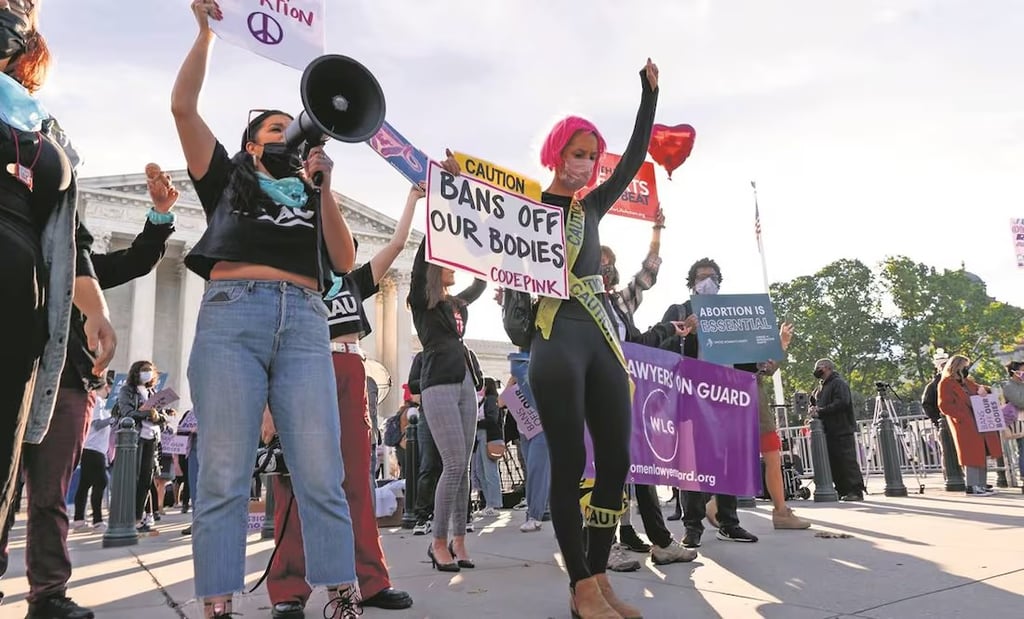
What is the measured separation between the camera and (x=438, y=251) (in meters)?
3.37

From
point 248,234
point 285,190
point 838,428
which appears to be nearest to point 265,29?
point 285,190

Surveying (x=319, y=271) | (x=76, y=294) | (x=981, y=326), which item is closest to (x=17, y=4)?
(x=76, y=294)

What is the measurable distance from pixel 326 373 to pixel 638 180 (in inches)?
187

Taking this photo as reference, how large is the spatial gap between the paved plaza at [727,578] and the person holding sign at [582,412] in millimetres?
368

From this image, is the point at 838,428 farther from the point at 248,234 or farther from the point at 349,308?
the point at 248,234

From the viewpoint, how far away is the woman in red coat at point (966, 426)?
10.3 meters

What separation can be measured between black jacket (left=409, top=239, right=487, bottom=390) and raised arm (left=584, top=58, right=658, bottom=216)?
154cm

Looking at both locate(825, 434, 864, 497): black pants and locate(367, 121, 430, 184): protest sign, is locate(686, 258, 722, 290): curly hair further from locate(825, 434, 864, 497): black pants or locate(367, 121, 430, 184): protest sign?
locate(825, 434, 864, 497): black pants

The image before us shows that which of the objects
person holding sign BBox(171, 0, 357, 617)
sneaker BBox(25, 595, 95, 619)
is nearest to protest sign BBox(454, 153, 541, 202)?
person holding sign BBox(171, 0, 357, 617)

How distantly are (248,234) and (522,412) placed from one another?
5.64 m

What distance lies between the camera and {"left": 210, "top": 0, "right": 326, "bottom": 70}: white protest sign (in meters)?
2.72

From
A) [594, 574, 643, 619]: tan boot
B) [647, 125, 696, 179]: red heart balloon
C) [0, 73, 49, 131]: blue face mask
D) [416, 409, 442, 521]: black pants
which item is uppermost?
[647, 125, 696, 179]: red heart balloon

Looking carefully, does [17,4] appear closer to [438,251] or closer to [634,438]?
[438,251]

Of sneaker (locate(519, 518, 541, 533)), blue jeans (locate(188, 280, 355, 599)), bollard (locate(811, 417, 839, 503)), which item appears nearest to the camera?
blue jeans (locate(188, 280, 355, 599))
